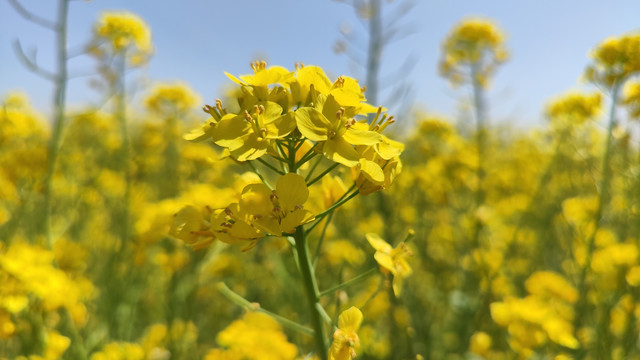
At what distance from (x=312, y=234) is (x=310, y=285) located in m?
2.36

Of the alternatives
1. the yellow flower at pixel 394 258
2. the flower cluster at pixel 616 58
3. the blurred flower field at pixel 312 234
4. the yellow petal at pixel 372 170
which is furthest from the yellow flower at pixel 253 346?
the flower cluster at pixel 616 58

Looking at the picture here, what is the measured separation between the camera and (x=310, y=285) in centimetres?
112

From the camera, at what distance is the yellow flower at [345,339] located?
3.41 ft

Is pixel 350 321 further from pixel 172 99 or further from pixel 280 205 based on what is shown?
pixel 172 99

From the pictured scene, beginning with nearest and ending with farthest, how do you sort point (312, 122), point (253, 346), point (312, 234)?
point (312, 122) < point (253, 346) < point (312, 234)

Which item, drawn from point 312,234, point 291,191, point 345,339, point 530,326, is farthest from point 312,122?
point 312,234

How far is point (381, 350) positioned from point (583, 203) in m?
2.50

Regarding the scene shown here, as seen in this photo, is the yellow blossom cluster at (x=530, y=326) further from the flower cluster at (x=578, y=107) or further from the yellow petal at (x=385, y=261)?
the flower cluster at (x=578, y=107)

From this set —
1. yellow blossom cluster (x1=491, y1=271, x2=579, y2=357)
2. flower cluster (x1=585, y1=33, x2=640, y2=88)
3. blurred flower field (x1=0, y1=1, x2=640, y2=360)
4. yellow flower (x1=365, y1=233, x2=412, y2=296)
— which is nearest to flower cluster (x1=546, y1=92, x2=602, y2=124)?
blurred flower field (x1=0, y1=1, x2=640, y2=360)

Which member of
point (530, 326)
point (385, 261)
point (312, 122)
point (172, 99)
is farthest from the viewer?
point (172, 99)

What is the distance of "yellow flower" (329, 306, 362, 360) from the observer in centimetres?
104

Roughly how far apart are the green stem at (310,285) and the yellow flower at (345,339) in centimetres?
7

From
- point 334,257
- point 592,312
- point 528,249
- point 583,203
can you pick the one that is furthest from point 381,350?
point 528,249

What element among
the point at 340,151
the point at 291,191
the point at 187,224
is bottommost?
the point at 187,224
